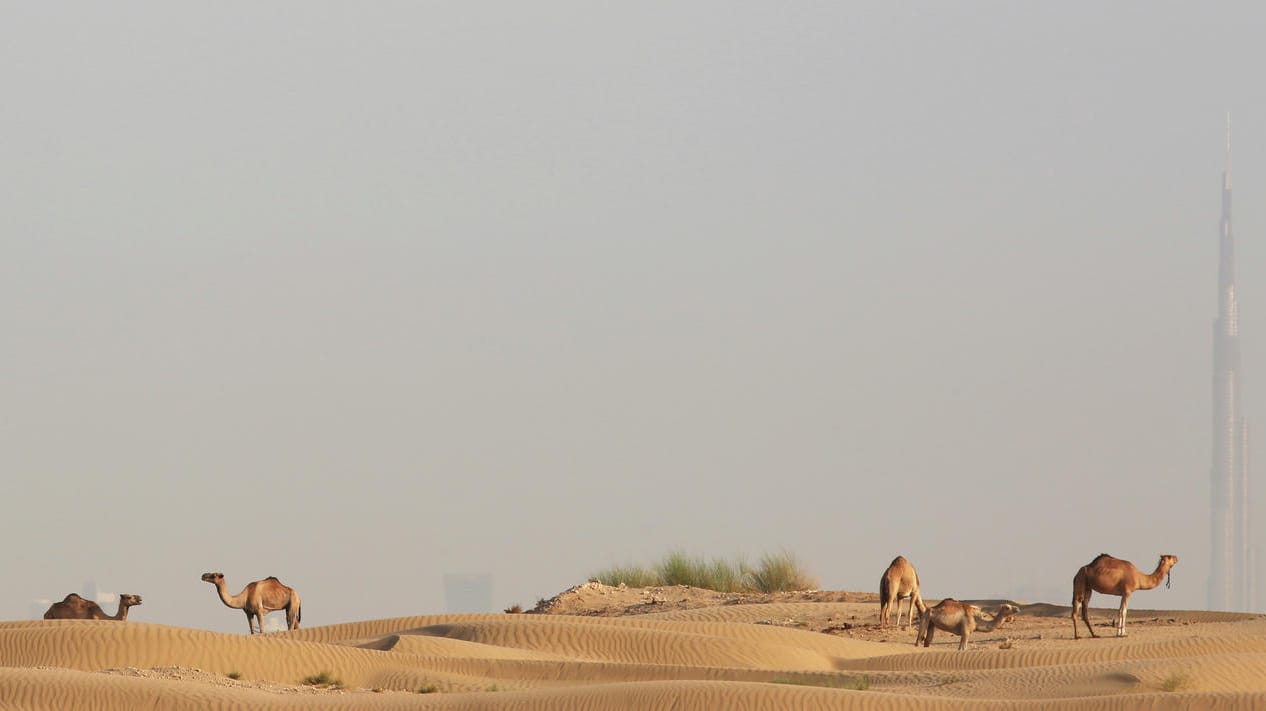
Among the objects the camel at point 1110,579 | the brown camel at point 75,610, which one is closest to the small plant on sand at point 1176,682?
the camel at point 1110,579

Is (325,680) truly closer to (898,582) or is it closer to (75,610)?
(75,610)

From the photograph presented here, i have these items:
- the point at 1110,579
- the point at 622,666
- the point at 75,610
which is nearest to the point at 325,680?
the point at 622,666

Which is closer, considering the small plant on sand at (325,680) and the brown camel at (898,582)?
the small plant on sand at (325,680)

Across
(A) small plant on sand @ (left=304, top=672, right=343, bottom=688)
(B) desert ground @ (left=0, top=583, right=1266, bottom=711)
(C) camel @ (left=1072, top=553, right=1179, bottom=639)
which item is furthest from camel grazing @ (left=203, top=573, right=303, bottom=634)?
(C) camel @ (left=1072, top=553, right=1179, bottom=639)

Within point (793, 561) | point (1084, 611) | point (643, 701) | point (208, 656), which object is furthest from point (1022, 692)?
point (793, 561)

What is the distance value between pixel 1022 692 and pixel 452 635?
8.75 m

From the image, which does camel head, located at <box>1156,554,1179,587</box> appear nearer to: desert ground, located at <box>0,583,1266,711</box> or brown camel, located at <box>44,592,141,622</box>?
desert ground, located at <box>0,583,1266,711</box>

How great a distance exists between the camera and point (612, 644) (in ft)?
69.8

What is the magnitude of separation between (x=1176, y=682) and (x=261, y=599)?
1286 centimetres

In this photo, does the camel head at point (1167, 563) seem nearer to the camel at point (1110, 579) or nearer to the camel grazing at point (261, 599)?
the camel at point (1110, 579)

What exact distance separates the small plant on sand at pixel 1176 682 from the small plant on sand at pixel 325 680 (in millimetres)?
7504

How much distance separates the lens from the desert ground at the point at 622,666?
13.3m

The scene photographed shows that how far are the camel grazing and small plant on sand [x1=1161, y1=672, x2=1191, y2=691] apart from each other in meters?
12.6

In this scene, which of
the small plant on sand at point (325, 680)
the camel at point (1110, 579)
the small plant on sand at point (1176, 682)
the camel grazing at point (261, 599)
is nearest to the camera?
the small plant on sand at point (1176, 682)
